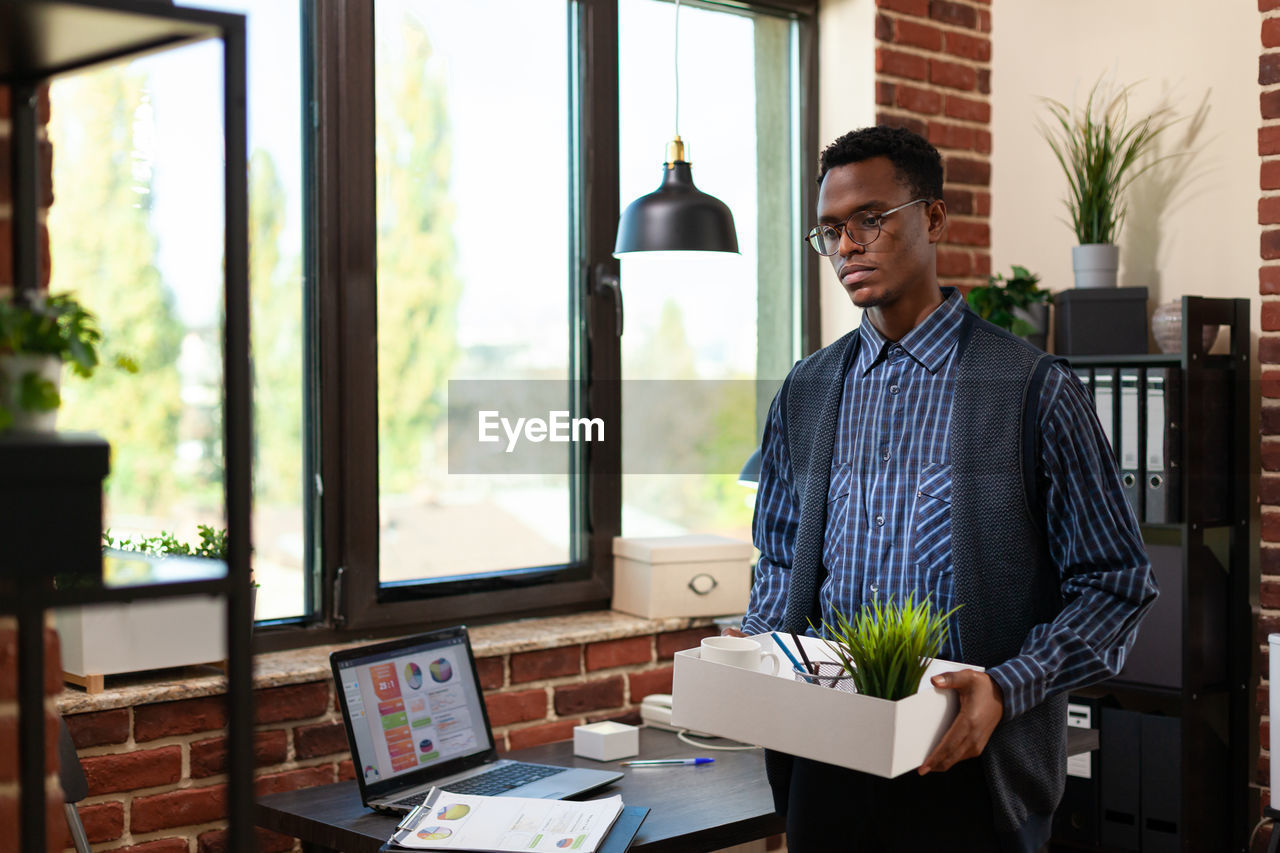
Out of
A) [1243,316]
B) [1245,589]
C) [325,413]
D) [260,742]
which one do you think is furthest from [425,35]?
[1245,589]

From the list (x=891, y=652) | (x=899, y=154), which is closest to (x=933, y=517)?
(x=891, y=652)

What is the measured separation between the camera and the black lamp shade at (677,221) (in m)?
2.36

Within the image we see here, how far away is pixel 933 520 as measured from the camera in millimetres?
1670

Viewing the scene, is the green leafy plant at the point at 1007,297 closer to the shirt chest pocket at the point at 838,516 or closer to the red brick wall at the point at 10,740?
the shirt chest pocket at the point at 838,516

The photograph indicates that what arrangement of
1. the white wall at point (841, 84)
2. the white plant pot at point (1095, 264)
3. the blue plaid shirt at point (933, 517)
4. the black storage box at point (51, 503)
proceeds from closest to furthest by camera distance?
the black storage box at point (51, 503)
the blue plaid shirt at point (933, 517)
the white plant pot at point (1095, 264)
the white wall at point (841, 84)

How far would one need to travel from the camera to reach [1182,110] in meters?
3.12

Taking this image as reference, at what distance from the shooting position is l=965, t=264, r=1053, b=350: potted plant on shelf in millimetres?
3102

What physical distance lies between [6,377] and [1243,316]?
2.78 metres

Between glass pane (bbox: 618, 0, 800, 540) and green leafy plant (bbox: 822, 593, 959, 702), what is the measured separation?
1.55 meters

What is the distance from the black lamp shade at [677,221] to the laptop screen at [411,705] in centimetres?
82

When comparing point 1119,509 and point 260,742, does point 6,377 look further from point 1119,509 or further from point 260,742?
point 260,742

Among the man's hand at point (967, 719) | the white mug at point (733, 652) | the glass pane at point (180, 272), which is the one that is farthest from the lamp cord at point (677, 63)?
the man's hand at point (967, 719)

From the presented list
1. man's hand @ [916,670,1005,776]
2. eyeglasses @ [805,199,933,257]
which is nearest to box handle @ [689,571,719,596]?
eyeglasses @ [805,199,933,257]

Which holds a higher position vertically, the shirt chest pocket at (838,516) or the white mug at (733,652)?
the shirt chest pocket at (838,516)
